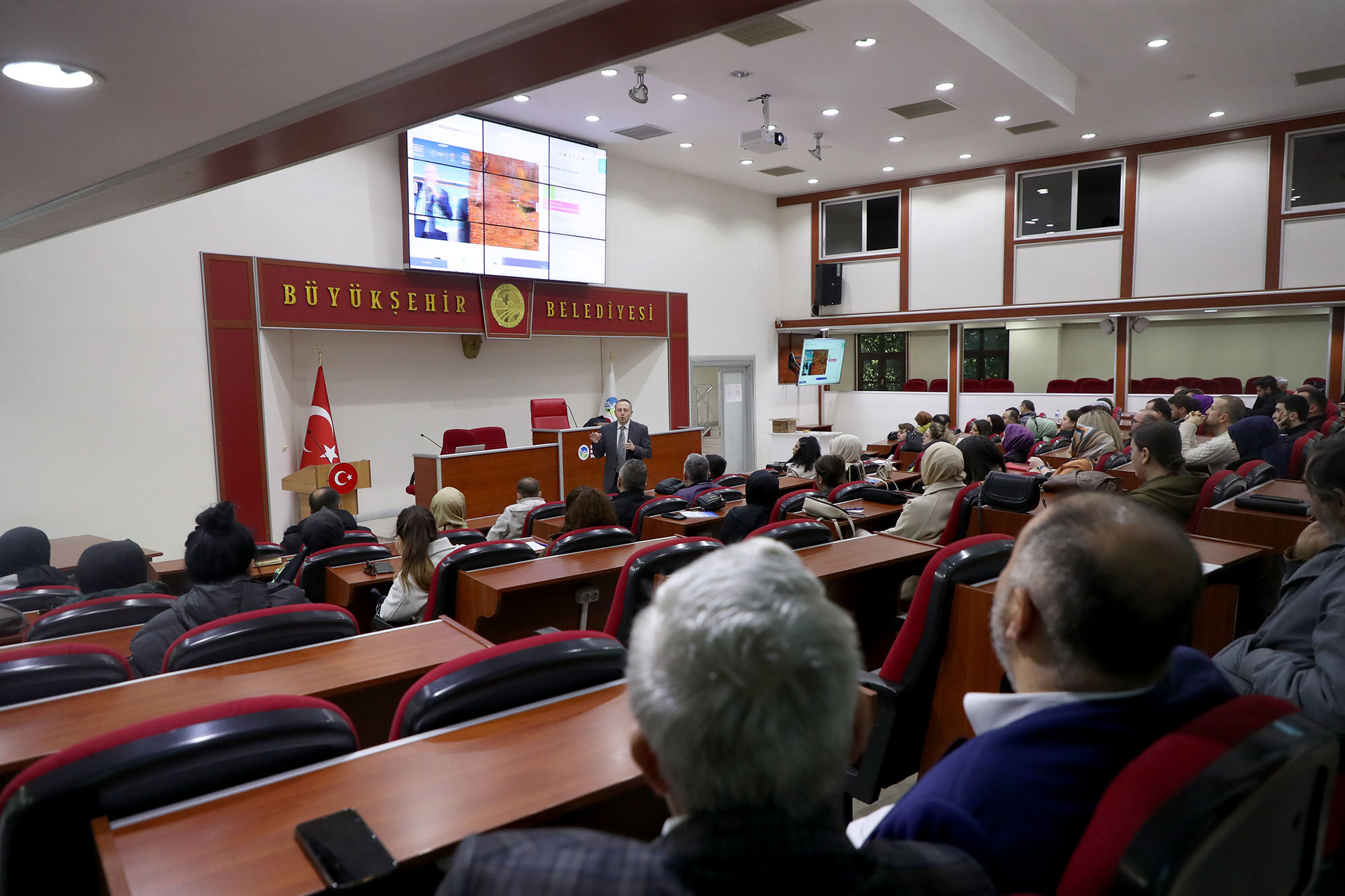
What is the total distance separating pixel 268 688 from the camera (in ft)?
6.04

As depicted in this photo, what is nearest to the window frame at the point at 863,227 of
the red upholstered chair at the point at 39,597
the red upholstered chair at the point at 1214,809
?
the red upholstered chair at the point at 39,597

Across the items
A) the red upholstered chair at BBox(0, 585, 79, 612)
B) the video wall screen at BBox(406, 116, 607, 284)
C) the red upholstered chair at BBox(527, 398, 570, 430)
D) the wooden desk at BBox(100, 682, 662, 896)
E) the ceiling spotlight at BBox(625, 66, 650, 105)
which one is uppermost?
the ceiling spotlight at BBox(625, 66, 650, 105)

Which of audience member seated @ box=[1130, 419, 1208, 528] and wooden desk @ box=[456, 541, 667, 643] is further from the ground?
audience member seated @ box=[1130, 419, 1208, 528]

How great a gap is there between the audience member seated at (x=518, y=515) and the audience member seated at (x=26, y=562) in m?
2.37

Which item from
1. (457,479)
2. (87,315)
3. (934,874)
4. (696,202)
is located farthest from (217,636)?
(696,202)

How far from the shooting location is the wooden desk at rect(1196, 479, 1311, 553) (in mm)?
3396

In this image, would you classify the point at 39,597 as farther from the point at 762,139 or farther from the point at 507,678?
the point at 762,139

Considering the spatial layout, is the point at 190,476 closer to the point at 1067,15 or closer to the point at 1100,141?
the point at 1067,15

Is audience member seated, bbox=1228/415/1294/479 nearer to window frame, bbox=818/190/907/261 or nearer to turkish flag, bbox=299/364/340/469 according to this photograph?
window frame, bbox=818/190/907/261

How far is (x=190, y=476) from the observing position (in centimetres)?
737

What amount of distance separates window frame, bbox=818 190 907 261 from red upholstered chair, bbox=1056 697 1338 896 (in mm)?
12639

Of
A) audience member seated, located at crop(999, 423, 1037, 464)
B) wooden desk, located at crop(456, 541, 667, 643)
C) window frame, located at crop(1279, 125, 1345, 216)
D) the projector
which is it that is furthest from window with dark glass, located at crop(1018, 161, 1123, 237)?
wooden desk, located at crop(456, 541, 667, 643)

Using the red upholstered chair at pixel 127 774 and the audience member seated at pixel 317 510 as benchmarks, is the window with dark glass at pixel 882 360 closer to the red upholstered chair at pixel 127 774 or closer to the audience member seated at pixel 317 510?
the audience member seated at pixel 317 510

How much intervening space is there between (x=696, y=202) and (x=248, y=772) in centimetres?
1199
